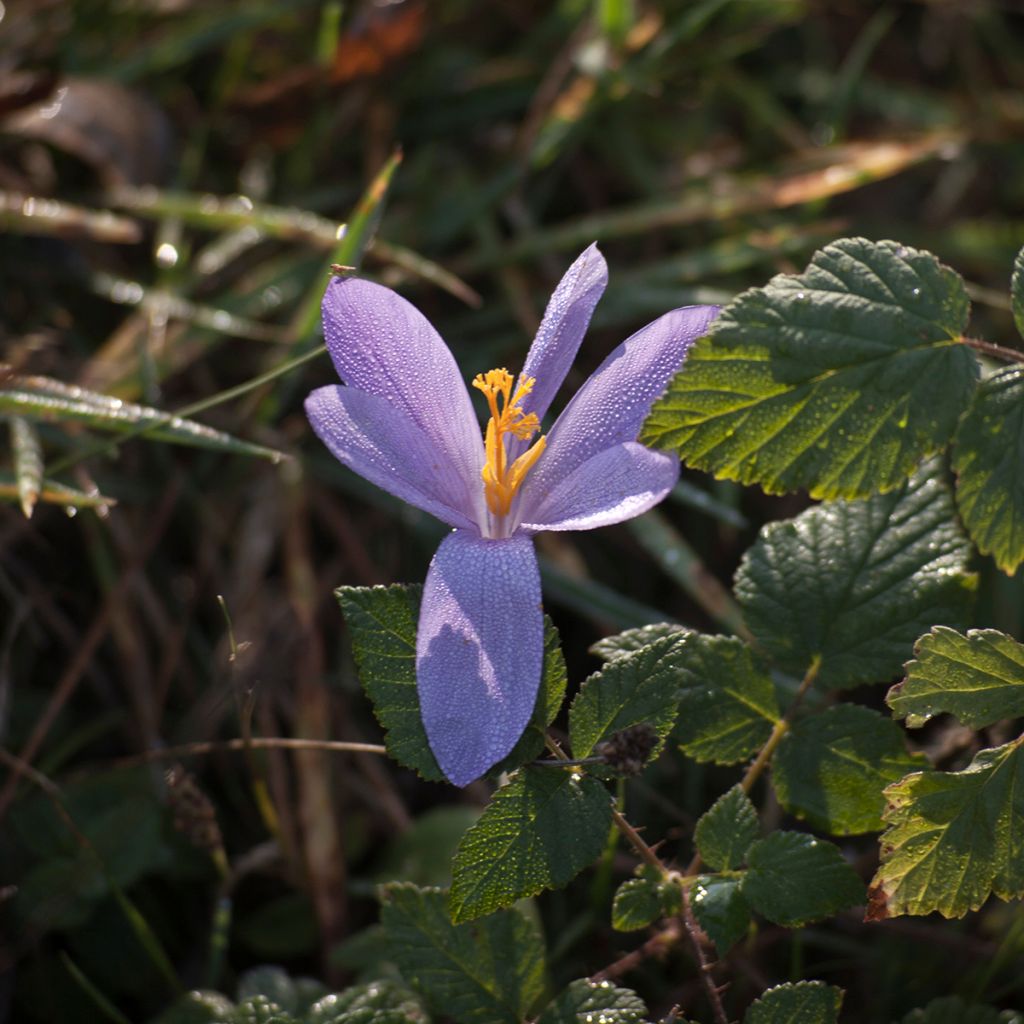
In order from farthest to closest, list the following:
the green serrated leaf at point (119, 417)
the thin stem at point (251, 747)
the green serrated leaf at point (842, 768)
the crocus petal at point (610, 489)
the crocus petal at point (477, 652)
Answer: the green serrated leaf at point (119, 417)
the thin stem at point (251, 747)
the green serrated leaf at point (842, 768)
the crocus petal at point (610, 489)
the crocus petal at point (477, 652)

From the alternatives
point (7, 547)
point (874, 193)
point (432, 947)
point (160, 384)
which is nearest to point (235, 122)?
point (160, 384)

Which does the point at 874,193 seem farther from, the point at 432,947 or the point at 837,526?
the point at 432,947

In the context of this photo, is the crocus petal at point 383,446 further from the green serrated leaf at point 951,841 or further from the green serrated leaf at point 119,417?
the green serrated leaf at point 951,841

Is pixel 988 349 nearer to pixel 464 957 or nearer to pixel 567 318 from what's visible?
pixel 567 318

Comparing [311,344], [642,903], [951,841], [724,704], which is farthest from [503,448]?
[311,344]

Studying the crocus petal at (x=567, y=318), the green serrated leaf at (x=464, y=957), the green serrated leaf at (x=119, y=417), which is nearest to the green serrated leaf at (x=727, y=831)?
the green serrated leaf at (x=464, y=957)

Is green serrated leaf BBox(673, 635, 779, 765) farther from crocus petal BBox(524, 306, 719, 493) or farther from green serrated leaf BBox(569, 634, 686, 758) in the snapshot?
crocus petal BBox(524, 306, 719, 493)
